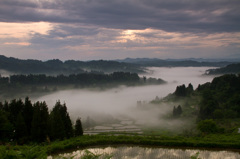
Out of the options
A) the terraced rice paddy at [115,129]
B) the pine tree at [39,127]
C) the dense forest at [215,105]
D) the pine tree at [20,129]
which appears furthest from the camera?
the terraced rice paddy at [115,129]

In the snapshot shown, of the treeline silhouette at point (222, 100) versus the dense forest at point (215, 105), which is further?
the treeline silhouette at point (222, 100)

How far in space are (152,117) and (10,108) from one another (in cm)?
8645

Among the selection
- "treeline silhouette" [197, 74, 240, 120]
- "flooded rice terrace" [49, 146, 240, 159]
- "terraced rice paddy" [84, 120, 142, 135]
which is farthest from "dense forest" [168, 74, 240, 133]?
"flooded rice terrace" [49, 146, 240, 159]

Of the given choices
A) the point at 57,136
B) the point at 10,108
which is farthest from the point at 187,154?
the point at 10,108

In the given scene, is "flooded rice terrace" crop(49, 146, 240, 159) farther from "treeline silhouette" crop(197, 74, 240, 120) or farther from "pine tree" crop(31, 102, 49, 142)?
"treeline silhouette" crop(197, 74, 240, 120)

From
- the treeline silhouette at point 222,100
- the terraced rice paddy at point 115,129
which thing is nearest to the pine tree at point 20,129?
the terraced rice paddy at point 115,129

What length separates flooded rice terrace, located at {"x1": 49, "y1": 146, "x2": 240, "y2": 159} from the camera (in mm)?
26688

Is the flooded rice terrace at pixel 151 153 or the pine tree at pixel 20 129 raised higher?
the pine tree at pixel 20 129

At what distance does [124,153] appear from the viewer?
92.1 ft

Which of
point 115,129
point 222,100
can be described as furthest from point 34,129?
point 222,100

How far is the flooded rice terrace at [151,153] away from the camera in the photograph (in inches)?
1051

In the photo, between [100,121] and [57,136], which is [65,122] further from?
[100,121]

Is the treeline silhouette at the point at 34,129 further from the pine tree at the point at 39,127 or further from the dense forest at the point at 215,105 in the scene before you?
the dense forest at the point at 215,105

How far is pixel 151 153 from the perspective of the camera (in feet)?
92.8
